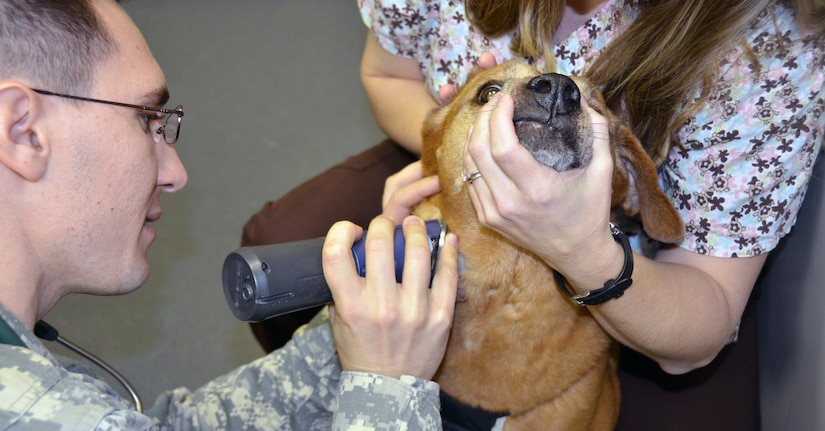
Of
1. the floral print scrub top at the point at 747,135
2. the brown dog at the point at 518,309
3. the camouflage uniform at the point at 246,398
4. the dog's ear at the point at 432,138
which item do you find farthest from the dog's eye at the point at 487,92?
the camouflage uniform at the point at 246,398

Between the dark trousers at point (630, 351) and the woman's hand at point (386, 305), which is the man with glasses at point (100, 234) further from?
the dark trousers at point (630, 351)

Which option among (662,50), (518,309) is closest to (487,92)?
(662,50)

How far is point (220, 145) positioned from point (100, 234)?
2480 mm

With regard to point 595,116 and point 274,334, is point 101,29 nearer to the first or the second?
point 595,116

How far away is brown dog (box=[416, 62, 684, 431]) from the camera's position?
5.24ft

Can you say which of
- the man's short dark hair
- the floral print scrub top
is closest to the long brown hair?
the floral print scrub top

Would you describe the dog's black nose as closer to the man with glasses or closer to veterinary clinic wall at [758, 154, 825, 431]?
the man with glasses

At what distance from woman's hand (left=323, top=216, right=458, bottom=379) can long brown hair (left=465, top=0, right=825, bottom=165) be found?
609 mm

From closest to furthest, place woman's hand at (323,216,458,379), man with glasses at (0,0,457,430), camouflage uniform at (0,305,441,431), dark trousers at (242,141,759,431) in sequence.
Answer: camouflage uniform at (0,305,441,431)
man with glasses at (0,0,457,430)
woman's hand at (323,216,458,379)
dark trousers at (242,141,759,431)

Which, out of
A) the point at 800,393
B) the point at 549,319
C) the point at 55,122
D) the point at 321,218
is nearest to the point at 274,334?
the point at 321,218

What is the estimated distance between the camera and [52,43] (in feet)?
4.09

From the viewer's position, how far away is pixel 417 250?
136 cm

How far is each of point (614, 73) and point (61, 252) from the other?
46.7 inches

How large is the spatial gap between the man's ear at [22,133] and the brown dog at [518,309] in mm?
802
